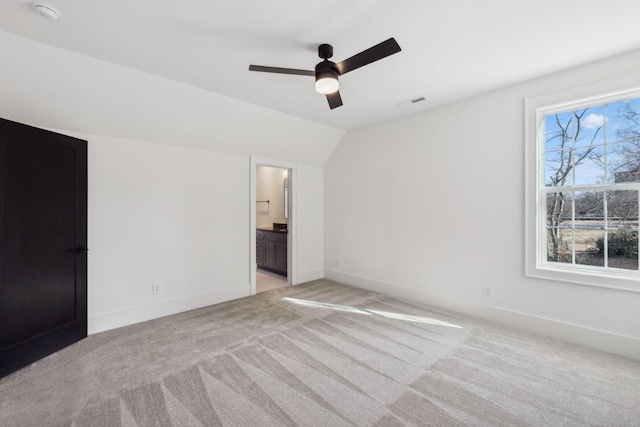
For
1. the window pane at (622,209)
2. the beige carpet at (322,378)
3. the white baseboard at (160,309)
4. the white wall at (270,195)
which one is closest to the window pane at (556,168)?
the window pane at (622,209)

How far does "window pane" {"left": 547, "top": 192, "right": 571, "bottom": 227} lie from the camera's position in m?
2.97

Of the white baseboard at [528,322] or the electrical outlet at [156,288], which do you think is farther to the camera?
the electrical outlet at [156,288]

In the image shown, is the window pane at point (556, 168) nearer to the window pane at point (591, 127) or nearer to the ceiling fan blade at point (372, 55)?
the window pane at point (591, 127)

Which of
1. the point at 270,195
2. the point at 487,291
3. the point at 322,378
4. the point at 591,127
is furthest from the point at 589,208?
the point at 270,195

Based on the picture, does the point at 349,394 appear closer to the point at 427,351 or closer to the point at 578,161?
the point at 427,351

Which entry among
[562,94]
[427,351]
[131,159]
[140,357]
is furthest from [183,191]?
[562,94]

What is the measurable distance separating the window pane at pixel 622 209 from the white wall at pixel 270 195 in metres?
5.11

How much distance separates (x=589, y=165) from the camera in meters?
2.83

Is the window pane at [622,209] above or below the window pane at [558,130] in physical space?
below

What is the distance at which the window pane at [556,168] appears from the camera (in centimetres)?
296

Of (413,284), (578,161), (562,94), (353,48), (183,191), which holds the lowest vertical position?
(413,284)

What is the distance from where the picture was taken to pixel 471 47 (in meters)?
2.36

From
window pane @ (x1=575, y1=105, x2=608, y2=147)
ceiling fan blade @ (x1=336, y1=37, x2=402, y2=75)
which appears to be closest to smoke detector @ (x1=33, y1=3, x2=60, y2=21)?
ceiling fan blade @ (x1=336, y1=37, x2=402, y2=75)

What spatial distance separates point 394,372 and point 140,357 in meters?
2.25
